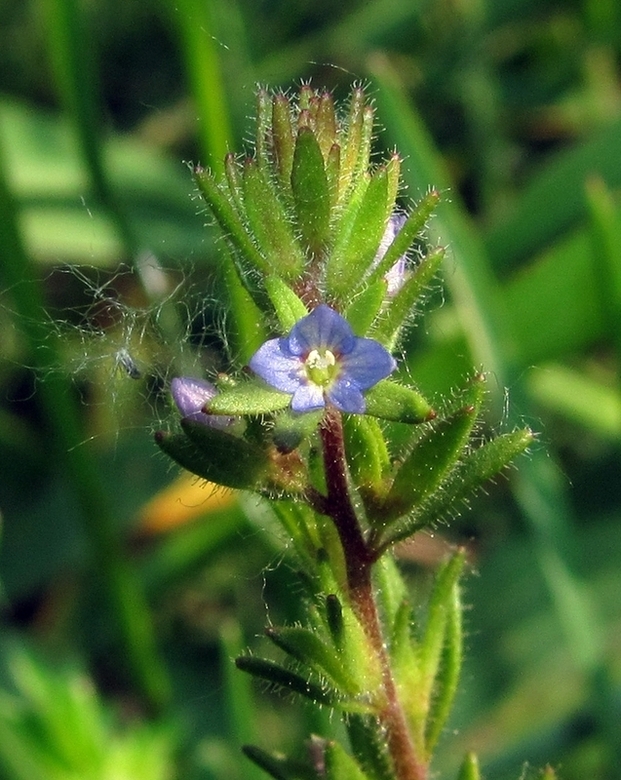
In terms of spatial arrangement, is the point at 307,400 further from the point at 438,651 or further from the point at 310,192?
the point at 438,651

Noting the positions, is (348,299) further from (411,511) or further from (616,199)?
(616,199)

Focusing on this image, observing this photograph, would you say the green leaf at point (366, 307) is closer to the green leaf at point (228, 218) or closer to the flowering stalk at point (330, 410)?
the flowering stalk at point (330, 410)

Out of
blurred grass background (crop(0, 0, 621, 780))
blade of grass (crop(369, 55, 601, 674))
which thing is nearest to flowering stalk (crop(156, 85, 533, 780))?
blurred grass background (crop(0, 0, 621, 780))

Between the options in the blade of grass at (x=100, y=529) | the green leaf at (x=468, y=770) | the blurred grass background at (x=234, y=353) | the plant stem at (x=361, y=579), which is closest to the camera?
the plant stem at (x=361, y=579)

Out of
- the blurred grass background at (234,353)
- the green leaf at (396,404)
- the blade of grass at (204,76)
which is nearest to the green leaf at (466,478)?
the green leaf at (396,404)

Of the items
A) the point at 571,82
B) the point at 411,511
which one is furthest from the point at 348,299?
the point at 571,82
